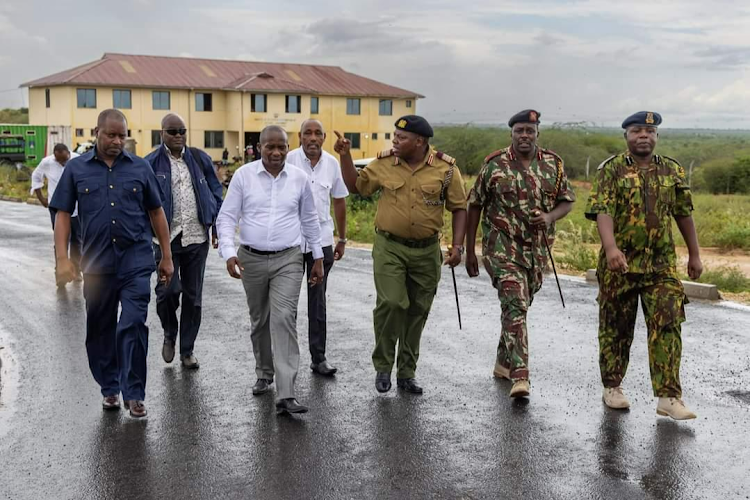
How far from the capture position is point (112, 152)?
629cm

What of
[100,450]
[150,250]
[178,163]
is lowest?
[100,450]

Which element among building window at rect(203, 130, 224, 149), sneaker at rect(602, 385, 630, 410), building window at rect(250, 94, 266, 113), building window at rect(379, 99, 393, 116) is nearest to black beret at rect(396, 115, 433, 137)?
sneaker at rect(602, 385, 630, 410)

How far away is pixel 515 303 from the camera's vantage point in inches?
268

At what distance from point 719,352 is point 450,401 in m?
2.96

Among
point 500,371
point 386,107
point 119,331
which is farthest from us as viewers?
point 386,107

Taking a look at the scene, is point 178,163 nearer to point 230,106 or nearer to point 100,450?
point 100,450

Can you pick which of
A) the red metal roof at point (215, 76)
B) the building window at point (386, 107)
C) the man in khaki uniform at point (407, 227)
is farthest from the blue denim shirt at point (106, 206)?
the building window at point (386, 107)

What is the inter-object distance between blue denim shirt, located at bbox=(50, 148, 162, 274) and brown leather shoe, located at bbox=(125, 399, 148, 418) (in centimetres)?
88

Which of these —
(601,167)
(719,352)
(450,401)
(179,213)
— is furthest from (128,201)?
(719,352)

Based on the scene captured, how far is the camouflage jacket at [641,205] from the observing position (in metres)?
6.39

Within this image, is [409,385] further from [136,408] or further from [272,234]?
[136,408]

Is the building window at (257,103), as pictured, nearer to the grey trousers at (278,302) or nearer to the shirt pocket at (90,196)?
the grey trousers at (278,302)

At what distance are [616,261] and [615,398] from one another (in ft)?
3.33

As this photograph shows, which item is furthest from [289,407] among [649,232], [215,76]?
[215,76]
